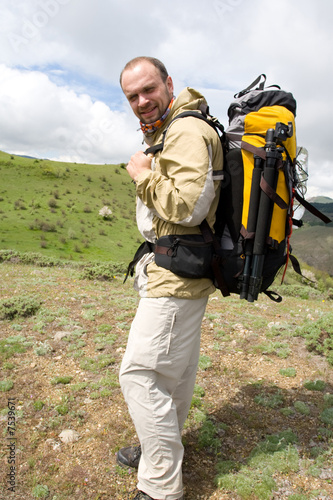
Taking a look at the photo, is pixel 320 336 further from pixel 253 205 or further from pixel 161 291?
pixel 161 291

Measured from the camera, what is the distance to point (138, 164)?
236cm

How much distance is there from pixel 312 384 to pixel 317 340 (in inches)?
42.4

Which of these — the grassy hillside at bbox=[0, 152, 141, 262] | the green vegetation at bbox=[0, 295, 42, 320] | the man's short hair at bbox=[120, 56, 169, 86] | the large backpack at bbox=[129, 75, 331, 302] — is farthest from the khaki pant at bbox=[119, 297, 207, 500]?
the grassy hillside at bbox=[0, 152, 141, 262]

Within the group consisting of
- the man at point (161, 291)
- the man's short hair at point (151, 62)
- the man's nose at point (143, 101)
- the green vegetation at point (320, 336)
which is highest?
the man's short hair at point (151, 62)

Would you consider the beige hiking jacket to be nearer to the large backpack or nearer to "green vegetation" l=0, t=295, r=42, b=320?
the large backpack

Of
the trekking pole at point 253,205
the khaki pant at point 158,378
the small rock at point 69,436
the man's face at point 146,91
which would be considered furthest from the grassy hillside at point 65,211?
the trekking pole at point 253,205

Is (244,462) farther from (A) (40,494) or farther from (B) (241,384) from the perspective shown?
(A) (40,494)

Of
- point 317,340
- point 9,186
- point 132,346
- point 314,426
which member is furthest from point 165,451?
point 9,186

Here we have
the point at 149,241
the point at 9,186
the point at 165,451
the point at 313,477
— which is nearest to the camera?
the point at 165,451

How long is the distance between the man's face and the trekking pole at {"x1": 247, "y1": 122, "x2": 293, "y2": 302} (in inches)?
32.4

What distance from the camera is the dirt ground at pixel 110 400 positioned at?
285 cm

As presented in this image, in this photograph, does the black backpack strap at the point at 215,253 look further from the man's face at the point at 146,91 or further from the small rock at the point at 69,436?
the small rock at the point at 69,436

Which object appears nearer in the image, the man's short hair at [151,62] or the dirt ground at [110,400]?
the man's short hair at [151,62]

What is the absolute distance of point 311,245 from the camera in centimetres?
4834
